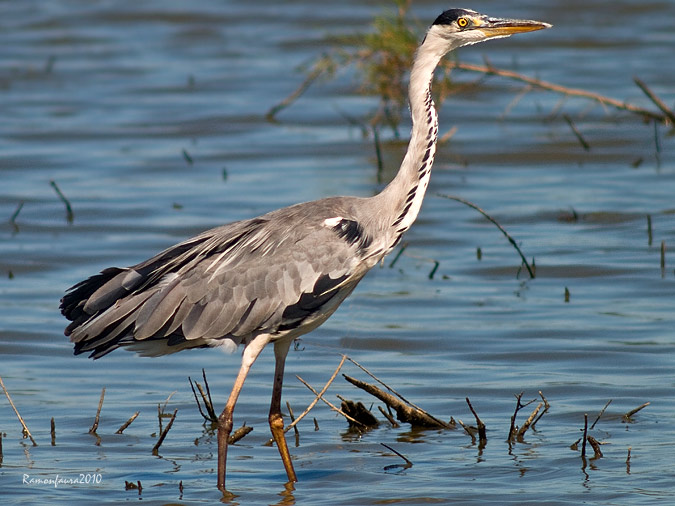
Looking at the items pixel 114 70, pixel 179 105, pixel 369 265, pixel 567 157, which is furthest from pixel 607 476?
pixel 114 70

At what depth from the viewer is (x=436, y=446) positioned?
7.38m

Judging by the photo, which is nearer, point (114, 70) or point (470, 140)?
point (470, 140)

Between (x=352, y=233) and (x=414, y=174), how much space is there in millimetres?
560

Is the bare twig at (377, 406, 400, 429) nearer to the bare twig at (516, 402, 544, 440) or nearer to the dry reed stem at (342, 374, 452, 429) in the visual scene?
the dry reed stem at (342, 374, 452, 429)

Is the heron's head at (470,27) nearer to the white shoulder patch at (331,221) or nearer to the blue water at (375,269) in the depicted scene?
the white shoulder patch at (331,221)

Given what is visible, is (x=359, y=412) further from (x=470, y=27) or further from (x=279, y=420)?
(x=470, y=27)

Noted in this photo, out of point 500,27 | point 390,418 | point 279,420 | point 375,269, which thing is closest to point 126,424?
Answer: point 279,420

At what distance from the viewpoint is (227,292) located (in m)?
7.06

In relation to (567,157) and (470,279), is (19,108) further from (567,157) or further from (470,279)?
(470,279)

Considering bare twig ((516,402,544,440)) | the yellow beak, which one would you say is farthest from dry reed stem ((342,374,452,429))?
the yellow beak

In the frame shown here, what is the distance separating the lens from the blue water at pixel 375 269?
280 inches

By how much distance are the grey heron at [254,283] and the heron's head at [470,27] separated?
0.47 m

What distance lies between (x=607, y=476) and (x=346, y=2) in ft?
62.0

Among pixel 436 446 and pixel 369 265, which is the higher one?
pixel 369 265
